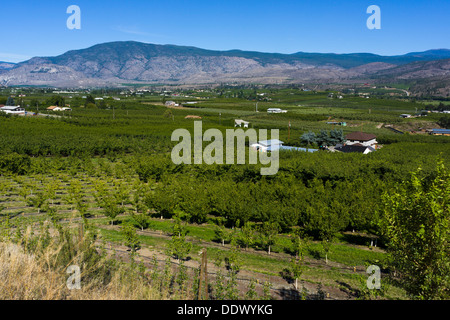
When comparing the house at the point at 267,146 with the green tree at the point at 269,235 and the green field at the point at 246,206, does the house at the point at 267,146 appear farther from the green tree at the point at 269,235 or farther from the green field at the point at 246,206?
the green tree at the point at 269,235

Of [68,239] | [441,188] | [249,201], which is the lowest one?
[249,201]

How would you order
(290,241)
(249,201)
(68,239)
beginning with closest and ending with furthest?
(68,239)
(290,241)
(249,201)

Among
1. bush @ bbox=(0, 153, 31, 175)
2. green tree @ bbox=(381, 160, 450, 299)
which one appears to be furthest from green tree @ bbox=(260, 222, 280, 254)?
bush @ bbox=(0, 153, 31, 175)

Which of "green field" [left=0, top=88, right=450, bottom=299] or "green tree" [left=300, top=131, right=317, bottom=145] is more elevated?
"green tree" [left=300, top=131, right=317, bottom=145]

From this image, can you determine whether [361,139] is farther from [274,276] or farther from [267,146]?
[274,276]

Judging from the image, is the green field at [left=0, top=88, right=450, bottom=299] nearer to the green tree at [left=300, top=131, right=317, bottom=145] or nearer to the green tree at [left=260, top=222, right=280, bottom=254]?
the green tree at [left=260, top=222, right=280, bottom=254]

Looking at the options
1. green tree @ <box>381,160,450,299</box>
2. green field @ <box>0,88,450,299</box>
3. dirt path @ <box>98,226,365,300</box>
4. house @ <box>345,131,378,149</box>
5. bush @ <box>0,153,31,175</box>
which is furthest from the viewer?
house @ <box>345,131,378,149</box>
